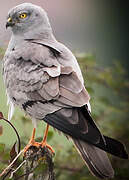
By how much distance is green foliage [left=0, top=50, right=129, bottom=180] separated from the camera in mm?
3041

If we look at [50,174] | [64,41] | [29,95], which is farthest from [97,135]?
[64,41]

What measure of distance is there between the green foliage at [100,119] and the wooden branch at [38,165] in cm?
88

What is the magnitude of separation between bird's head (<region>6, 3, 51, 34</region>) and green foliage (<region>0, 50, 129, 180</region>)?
2.11 ft

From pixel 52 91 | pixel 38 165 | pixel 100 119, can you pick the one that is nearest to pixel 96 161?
pixel 38 165

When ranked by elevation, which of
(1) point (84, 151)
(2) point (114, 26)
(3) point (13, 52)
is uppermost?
(3) point (13, 52)

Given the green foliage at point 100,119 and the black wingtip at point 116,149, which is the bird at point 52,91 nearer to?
the black wingtip at point 116,149

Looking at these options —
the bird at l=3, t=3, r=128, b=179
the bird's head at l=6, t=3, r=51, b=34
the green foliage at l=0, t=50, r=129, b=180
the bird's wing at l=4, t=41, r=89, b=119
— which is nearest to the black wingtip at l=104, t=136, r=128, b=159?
the bird at l=3, t=3, r=128, b=179

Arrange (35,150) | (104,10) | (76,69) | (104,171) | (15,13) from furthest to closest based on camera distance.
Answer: (104,10) → (15,13) → (76,69) → (35,150) → (104,171)

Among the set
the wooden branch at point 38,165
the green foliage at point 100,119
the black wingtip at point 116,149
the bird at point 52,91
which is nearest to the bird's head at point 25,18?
the bird at point 52,91

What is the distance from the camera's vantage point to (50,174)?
183 cm

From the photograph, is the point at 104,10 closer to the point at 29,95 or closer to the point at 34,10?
the point at 34,10

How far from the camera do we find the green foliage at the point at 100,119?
3041 mm

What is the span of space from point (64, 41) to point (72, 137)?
1.91m

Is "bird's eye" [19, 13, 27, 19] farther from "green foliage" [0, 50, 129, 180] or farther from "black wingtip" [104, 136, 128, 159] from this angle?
"black wingtip" [104, 136, 128, 159]
